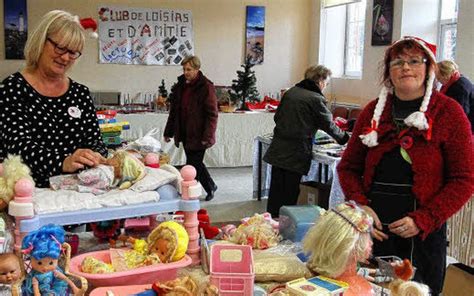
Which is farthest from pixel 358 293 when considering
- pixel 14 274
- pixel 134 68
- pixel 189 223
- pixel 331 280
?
pixel 134 68

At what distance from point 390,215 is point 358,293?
58cm

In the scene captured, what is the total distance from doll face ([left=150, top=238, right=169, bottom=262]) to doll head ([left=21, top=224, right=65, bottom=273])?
1.11 feet

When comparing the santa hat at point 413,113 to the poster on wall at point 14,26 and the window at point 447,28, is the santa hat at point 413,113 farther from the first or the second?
the poster on wall at point 14,26

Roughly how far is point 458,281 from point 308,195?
7.39ft

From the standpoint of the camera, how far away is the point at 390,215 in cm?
180

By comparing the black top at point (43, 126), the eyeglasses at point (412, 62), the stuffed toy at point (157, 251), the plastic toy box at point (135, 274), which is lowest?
the plastic toy box at point (135, 274)

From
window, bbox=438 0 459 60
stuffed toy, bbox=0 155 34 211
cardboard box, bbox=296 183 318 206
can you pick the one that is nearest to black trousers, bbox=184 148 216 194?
cardboard box, bbox=296 183 318 206

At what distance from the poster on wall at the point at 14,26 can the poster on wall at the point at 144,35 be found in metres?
1.07

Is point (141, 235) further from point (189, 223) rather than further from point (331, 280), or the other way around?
point (331, 280)

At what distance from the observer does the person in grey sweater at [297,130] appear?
12.4 ft

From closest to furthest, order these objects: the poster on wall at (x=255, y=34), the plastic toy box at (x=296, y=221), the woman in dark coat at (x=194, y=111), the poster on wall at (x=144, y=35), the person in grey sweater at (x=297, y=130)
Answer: the plastic toy box at (x=296, y=221), the person in grey sweater at (x=297, y=130), the woman in dark coat at (x=194, y=111), the poster on wall at (x=144, y=35), the poster on wall at (x=255, y=34)

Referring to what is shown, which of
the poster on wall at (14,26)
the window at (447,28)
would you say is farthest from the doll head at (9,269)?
the poster on wall at (14,26)

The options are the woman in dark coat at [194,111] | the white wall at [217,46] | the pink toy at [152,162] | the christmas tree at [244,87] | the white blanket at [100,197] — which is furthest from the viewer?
the white wall at [217,46]

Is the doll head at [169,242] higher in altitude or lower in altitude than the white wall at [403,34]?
lower
